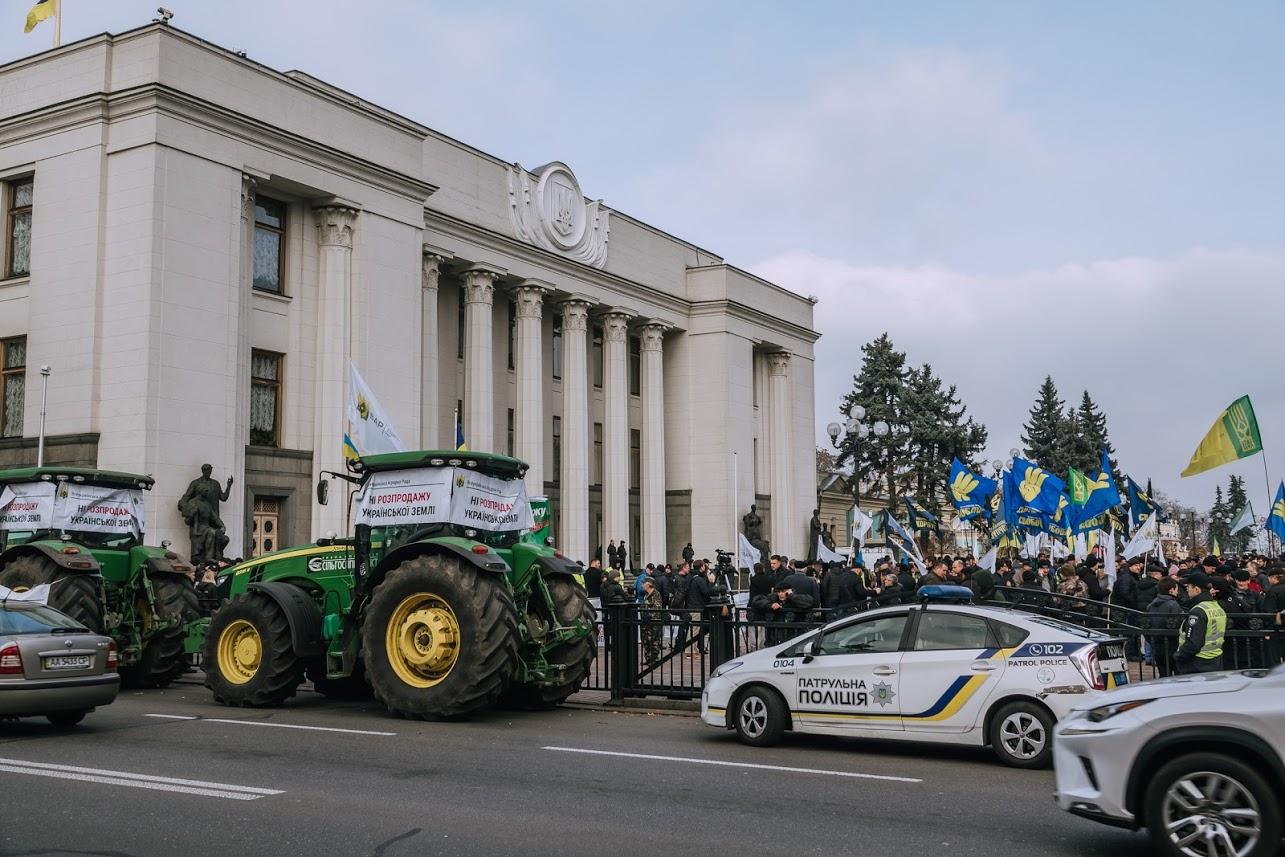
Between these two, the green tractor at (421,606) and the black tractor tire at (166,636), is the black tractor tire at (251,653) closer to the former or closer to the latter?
the green tractor at (421,606)

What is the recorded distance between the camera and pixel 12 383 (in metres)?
30.0

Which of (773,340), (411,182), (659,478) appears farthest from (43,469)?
(773,340)

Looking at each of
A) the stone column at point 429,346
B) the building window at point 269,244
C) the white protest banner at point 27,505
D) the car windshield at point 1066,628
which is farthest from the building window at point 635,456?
the car windshield at point 1066,628

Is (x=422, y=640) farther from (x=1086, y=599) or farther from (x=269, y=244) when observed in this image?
(x=269, y=244)

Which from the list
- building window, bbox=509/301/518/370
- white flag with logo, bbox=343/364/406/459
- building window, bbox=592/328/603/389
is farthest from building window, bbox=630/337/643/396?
white flag with logo, bbox=343/364/406/459

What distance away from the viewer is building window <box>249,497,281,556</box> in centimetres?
3131

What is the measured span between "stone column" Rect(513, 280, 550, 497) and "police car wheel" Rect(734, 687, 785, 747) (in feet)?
98.2

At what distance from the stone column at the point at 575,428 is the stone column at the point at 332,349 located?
42.0ft

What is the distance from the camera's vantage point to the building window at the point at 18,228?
30406 millimetres

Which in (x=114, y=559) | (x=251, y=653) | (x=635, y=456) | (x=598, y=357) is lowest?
(x=251, y=653)

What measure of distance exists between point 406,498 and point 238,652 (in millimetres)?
2878

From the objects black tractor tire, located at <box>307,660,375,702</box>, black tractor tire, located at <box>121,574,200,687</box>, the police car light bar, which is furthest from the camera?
black tractor tire, located at <box>121,574,200,687</box>

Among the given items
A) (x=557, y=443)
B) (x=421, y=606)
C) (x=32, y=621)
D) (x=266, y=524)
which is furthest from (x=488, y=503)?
(x=557, y=443)

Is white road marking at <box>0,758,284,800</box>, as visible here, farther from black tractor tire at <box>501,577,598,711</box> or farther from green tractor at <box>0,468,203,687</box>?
green tractor at <box>0,468,203,687</box>
